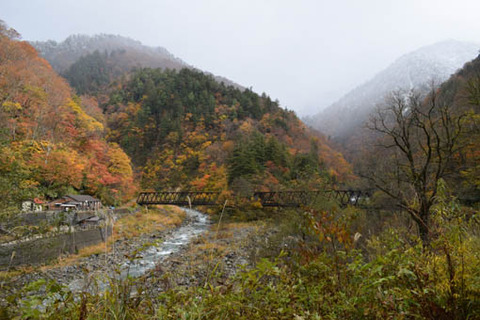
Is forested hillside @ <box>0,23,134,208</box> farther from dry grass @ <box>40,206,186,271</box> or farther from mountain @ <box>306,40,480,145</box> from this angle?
mountain @ <box>306,40,480,145</box>

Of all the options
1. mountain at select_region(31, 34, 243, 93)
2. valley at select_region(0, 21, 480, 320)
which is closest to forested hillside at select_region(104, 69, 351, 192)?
Answer: valley at select_region(0, 21, 480, 320)

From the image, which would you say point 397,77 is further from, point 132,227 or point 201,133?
point 132,227

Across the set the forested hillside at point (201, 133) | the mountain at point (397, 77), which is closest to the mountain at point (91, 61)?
the forested hillside at point (201, 133)

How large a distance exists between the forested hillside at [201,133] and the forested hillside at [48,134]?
13.1m

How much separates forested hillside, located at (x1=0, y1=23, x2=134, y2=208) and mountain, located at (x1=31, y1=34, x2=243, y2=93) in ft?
158

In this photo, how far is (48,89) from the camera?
2584cm

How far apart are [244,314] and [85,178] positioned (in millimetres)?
28891

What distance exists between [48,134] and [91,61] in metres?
105

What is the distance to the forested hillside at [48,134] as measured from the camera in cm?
2050

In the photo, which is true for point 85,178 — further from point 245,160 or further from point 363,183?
point 363,183

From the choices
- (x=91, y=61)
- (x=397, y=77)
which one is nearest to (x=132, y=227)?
(x=91, y=61)

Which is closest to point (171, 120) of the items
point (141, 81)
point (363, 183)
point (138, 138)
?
point (138, 138)

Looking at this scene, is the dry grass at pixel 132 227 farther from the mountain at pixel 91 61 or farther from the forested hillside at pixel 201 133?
the mountain at pixel 91 61

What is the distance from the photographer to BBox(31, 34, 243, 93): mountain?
92.3 metres
